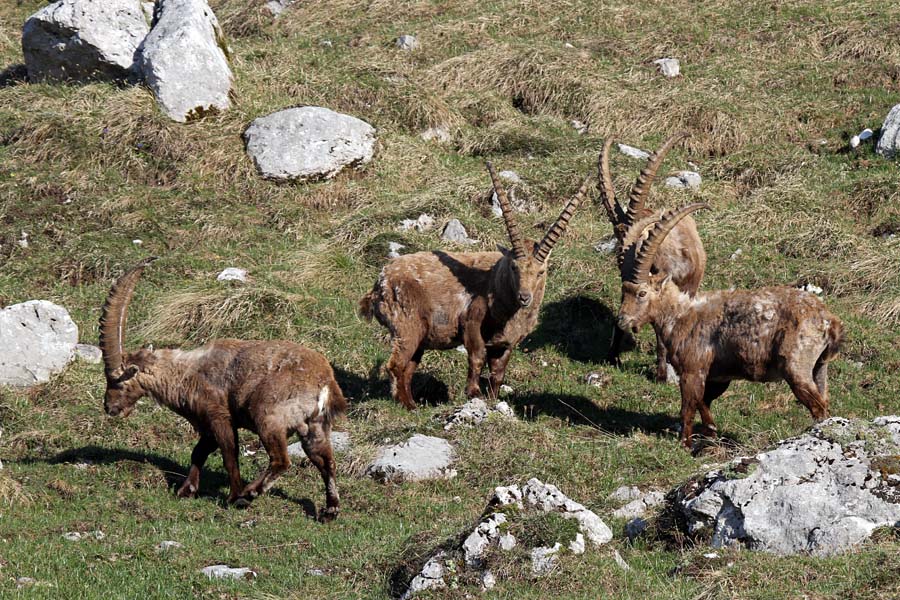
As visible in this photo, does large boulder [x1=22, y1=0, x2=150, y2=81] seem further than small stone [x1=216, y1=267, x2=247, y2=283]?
Yes

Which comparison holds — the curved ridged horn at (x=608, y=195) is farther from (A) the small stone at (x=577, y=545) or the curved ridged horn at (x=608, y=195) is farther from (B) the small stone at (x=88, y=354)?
(A) the small stone at (x=577, y=545)

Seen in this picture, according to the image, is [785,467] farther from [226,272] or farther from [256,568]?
[226,272]

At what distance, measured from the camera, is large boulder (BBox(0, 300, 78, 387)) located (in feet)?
47.4

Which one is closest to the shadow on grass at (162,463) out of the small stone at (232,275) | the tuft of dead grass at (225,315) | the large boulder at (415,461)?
the large boulder at (415,461)

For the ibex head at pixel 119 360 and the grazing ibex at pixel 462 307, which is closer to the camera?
the ibex head at pixel 119 360

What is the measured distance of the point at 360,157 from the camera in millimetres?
20828

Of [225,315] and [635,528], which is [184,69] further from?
[635,528]

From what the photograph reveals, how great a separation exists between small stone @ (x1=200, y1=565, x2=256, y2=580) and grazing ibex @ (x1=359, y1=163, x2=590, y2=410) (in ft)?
17.1

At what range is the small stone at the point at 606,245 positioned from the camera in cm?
1802

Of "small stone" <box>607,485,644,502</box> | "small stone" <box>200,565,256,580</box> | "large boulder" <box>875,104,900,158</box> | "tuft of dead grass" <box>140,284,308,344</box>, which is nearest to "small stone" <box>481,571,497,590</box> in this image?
"small stone" <box>200,565,256,580</box>

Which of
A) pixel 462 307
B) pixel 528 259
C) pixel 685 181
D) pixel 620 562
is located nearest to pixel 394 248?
pixel 462 307

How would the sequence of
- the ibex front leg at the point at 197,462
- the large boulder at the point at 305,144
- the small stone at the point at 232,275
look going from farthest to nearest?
the large boulder at the point at 305,144 → the small stone at the point at 232,275 → the ibex front leg at the point at 197,462

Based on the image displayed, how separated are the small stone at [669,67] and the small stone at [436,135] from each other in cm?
521

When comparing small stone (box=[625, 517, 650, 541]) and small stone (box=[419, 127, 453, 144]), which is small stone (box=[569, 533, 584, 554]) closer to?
small stone (box=[625, 517, 650, 541])
